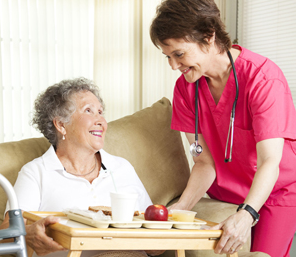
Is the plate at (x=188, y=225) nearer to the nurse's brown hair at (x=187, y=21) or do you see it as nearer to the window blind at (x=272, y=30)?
the nurse's brown hair at (x=187, y=21)

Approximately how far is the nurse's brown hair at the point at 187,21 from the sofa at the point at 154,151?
65cm

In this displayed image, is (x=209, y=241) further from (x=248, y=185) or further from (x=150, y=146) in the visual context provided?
(x=150, y=146)

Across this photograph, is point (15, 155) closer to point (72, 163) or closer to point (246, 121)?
point (72, 163)

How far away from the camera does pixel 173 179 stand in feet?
6.78

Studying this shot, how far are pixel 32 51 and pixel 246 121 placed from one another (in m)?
2.38

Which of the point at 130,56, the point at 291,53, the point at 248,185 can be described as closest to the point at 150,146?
the point at 248,185

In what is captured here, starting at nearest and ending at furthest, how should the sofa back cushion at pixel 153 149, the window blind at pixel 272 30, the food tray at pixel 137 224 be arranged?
the food tray at pixel 137 224, the sofa back cushion at pixel 153 149, the window blind at pixel 272 30

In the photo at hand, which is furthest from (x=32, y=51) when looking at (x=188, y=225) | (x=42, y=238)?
(x=188, y=225)

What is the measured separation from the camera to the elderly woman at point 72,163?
1556 mm

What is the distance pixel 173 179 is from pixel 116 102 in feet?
5.71

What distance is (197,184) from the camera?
175 centimetres

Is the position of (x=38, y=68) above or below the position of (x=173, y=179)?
above

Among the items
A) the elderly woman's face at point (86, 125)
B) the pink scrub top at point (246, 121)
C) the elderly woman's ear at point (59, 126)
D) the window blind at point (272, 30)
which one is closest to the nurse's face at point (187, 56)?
the pink scrub top at point (246, 121)

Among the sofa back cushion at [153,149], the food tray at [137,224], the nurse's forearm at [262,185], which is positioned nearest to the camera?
the food tray at [137,224]
